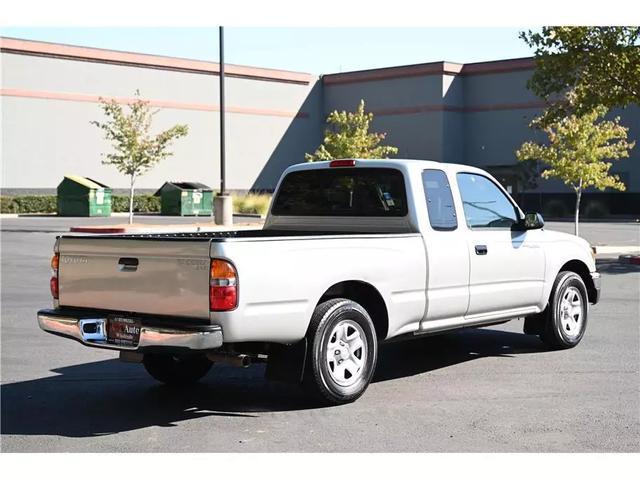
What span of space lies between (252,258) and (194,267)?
412 mm

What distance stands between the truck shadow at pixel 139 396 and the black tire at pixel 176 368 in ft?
0.32

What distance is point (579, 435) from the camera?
6324 mm

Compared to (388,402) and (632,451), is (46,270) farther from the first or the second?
(632,451)

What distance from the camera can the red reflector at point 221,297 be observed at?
21.2 feet

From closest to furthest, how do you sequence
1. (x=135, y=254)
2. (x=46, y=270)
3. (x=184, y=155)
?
(x=135, y=254)
(x=46, y=270)
(x=184, y=155)

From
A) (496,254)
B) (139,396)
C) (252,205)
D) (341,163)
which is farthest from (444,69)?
(139,396)

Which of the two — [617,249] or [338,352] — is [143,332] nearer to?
[338,352]

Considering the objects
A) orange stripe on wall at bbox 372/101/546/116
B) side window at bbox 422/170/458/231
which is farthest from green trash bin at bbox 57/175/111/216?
side window at bbox 422/170/458/231

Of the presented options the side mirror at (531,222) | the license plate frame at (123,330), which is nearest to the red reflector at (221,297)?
the license plate frame at (123,330)

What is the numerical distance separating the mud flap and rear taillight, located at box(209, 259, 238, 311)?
771mm

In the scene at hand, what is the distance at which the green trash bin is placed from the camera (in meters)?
42.9

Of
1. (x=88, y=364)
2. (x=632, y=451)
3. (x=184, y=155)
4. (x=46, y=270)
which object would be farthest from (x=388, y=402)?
(x=184, y=155)

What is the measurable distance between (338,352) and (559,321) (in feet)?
11.4

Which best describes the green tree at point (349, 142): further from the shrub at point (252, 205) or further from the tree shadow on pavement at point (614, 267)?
the tree shadow on pavement at point (614, 267)
